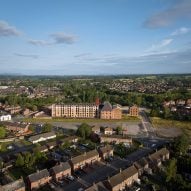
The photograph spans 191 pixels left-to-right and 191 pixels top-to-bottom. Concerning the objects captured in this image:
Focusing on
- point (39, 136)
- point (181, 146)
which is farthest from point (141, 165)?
point (39, 136)

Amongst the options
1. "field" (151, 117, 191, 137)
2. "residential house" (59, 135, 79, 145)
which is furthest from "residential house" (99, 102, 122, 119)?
"residential house" (59, 135, 79, 145)

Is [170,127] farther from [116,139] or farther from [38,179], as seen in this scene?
[38,179]

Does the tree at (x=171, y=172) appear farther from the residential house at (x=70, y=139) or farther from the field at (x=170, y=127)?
the field at (x=170, y=127)

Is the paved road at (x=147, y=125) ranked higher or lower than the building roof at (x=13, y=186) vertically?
lower

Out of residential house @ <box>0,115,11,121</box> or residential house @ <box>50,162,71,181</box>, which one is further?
residential house @ <box>0,115,11,121</box>

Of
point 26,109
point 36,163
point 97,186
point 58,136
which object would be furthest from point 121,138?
point 26,109

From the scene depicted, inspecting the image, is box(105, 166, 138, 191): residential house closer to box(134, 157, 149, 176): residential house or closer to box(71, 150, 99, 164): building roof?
box(134, 157, 149, 176): residential house

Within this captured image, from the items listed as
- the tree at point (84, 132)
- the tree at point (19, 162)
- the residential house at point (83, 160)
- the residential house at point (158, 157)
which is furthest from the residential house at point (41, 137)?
the residential house at point (158, 157)
